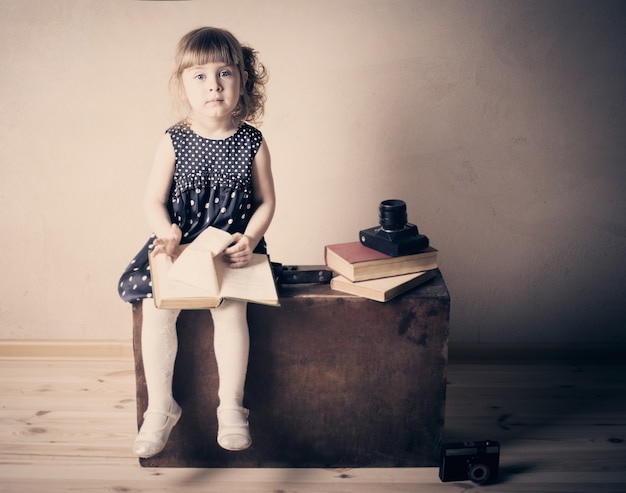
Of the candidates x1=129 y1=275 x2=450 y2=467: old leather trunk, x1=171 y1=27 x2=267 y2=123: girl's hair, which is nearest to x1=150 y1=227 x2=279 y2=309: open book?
x1=129 y1=275 x2=450 y2=467: old leather trunk

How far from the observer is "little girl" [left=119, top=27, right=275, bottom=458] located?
1.59 metres

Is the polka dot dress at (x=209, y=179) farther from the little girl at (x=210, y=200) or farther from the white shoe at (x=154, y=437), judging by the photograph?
the white shoe at (x=154, y=437)

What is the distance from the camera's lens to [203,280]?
1.50 m

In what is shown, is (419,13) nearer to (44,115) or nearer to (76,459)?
(44,115)

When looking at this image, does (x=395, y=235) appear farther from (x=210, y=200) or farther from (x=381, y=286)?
(x=210, y=200)

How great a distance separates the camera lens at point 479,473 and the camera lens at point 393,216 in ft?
1.84

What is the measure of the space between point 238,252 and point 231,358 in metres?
0.23

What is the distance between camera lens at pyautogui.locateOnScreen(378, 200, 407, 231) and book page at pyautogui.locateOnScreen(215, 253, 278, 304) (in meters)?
0.29

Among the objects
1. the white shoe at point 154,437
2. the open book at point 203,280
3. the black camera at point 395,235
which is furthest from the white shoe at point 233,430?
the black camera at point 395,235

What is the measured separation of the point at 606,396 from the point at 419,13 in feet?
3.87

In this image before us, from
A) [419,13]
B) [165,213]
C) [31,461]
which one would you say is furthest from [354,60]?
[31,461]

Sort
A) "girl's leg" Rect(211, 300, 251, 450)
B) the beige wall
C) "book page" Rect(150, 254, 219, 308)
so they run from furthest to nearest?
the beige wall → "girl's leg" Rect(211, 300, 251, 450) → "book page" Rect(150, 254, 219, 308)

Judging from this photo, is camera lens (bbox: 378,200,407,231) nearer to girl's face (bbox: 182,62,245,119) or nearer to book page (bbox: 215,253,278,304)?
book page (bbox: 215,253,278,304)

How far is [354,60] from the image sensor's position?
199 centimetres
